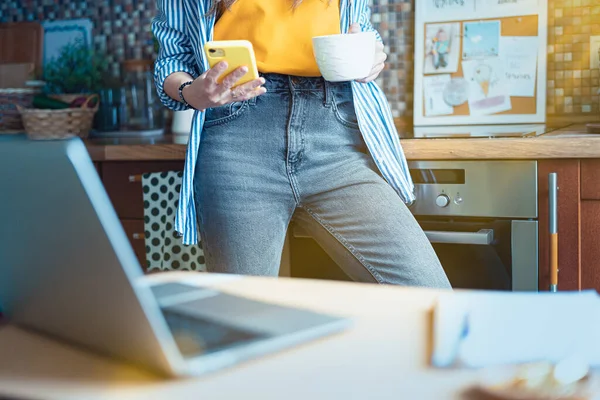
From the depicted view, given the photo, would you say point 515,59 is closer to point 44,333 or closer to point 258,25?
point 258,25

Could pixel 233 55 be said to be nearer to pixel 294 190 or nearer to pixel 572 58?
pixel 294 190

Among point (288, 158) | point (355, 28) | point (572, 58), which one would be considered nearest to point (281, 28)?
point (355, 28)

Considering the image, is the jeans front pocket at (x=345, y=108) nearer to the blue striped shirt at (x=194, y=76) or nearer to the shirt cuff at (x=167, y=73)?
the blue striped shirt at (x=194, y=76)

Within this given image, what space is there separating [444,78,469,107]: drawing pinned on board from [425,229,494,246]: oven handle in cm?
61

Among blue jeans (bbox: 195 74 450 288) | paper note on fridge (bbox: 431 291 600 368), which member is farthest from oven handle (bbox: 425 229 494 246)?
paper note on fridge (bbox: 431 291 600 368)

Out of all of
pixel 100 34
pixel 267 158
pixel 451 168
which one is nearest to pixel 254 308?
pixel 267 158

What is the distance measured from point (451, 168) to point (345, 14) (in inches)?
20.2

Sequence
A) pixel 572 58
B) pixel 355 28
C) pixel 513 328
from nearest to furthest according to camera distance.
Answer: pixel 513 328, pixel 355 28, pixel 572 58

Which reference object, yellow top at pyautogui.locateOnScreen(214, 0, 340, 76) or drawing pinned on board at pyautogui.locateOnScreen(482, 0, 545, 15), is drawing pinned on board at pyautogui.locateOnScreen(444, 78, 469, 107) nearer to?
drawing pinned on board at pyautogui.locateOnScreen(482, 0, 545, 15)

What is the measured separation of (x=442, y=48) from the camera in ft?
7.64

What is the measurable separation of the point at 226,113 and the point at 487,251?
0.76 m

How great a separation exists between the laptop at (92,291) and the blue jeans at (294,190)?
1.89 ft

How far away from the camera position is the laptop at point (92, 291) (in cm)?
56

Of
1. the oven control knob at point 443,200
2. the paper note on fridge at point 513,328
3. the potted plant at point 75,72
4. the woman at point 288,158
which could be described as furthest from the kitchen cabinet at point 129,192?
the paper note on fridge at point 513,328
